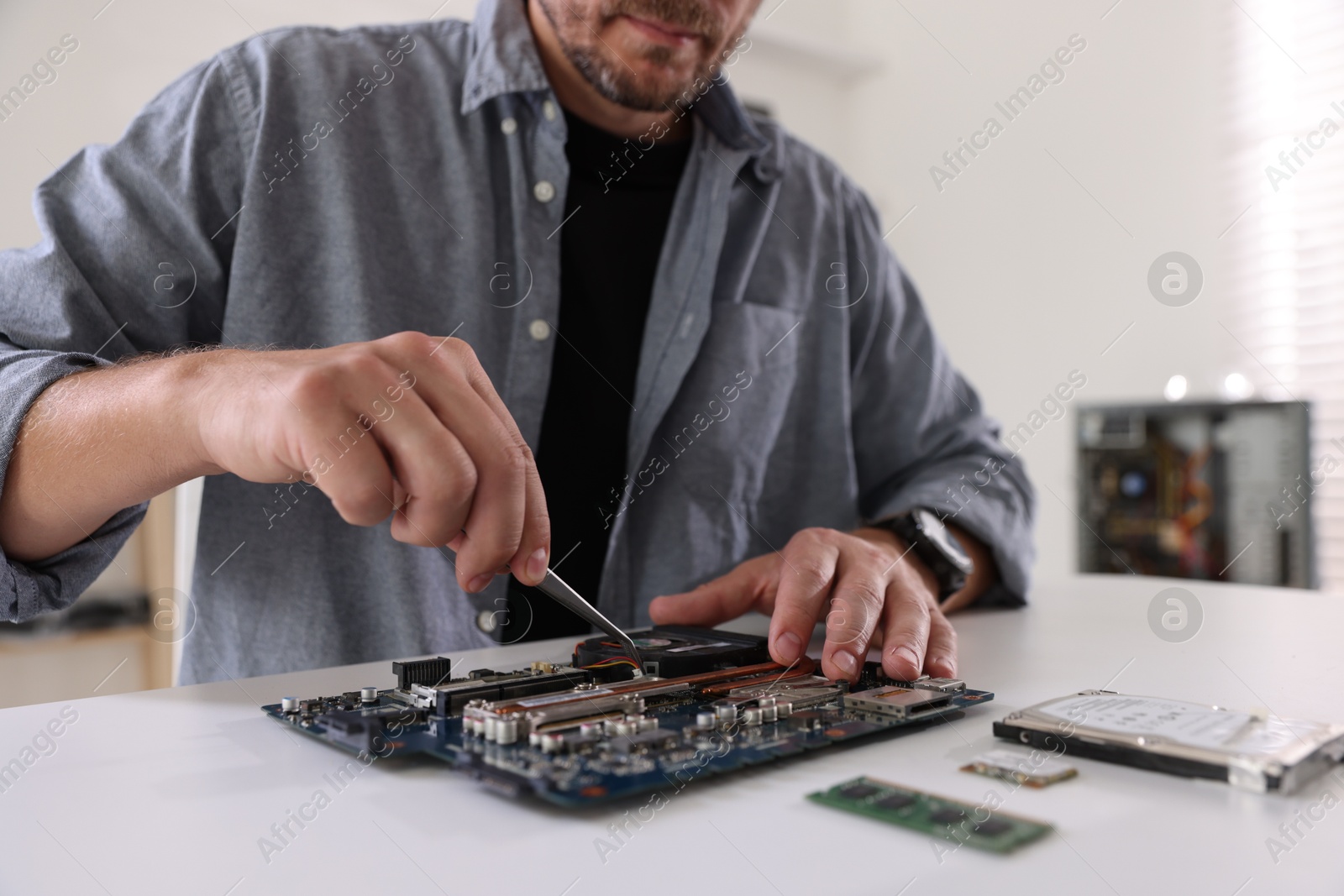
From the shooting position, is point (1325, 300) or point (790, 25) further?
point (790, 25)

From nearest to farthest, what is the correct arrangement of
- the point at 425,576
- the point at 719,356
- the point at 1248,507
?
the point at 425,576, the point at 719,356, the point at 1248,507

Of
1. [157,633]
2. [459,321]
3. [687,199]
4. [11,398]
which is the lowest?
[157,633]

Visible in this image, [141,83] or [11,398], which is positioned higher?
[141,83]

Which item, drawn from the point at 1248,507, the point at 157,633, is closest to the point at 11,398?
the point at 157,633

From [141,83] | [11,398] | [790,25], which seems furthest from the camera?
[790,25]

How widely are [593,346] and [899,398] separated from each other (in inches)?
21.3

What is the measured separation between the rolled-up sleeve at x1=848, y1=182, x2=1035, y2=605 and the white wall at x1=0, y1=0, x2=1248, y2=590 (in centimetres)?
205

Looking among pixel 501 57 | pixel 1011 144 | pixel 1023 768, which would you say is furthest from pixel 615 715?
pixel 1011 144

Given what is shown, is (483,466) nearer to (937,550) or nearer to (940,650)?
(940,650)

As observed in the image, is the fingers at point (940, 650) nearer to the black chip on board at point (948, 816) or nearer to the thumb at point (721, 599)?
the thumb at point (721, 599)

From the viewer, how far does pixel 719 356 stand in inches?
53.4

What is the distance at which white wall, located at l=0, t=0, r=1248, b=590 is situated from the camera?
103 inches

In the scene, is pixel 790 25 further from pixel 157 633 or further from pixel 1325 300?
pixel 157 633

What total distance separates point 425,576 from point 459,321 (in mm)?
321
